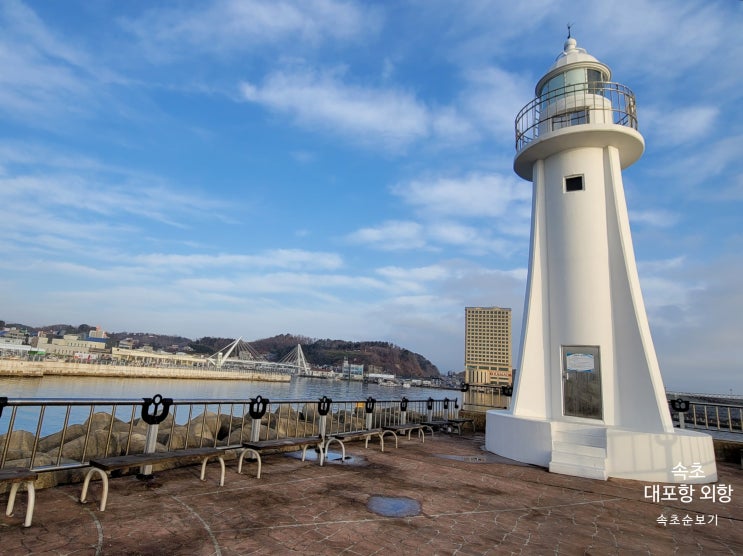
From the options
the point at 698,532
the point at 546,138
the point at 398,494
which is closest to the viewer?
the point at 698,532

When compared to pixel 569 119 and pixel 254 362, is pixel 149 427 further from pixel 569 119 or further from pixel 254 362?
pixel 254 362

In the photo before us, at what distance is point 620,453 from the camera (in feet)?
24.5

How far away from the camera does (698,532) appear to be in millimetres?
4746

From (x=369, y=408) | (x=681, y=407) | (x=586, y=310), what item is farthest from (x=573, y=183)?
(x=369, y=408)

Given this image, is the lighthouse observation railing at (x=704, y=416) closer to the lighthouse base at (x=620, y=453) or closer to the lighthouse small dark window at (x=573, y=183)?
the lighthouse base at (x=620, y=453)

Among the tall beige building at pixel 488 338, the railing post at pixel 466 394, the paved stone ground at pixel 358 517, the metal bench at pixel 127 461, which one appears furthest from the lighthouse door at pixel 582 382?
the tall beige building at pixel 488 338

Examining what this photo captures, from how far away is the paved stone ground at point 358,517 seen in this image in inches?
143

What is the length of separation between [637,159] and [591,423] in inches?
265

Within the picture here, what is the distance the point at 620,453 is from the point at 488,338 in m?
24.4

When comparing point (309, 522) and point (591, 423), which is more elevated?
point (591, 423)

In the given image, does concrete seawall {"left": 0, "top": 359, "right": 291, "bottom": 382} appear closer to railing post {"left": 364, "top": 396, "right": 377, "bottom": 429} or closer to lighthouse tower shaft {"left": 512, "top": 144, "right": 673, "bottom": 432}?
railing post {"left": 364, "top": 396, "right": 377, "bottom": 429}

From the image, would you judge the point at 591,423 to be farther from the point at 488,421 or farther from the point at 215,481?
the point at 215,481

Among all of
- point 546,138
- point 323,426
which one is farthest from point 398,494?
point 546,138

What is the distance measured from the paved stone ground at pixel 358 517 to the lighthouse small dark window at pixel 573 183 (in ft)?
21.1
